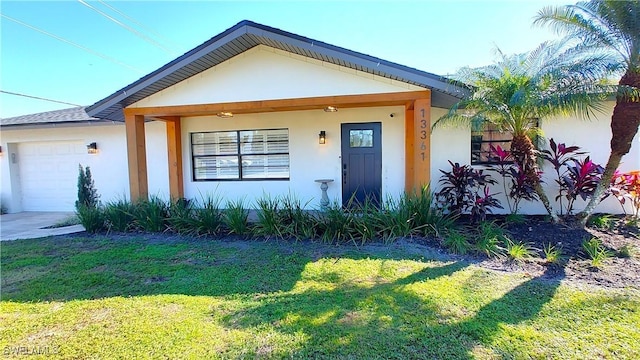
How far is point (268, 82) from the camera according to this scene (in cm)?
661

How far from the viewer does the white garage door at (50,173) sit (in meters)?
10.1

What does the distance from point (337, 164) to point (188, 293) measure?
5.59m

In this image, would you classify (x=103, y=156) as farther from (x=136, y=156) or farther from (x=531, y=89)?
(x=531, y=89)

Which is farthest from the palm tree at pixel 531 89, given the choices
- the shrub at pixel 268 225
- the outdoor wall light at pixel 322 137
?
the shrub at pixel 268 225

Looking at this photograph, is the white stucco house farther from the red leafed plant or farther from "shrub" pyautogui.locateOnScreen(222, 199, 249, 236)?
"shrub" pyautogui.locateOnScreen(222, 199, 249, 236)

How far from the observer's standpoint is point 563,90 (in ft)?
16.9

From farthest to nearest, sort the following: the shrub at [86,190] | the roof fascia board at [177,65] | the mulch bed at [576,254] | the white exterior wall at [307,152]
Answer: the shrub at [86,190] < the white exterior wall at [307,152] < the roof fascia board at [177,65] < the mulch bed at [576,254]

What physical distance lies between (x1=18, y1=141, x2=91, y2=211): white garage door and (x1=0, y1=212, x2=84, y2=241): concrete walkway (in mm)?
472

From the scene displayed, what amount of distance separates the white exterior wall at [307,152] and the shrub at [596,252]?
4021 millimetres

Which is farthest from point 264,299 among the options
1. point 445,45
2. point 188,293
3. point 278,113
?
point 445,45

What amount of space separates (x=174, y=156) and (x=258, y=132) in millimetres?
2726

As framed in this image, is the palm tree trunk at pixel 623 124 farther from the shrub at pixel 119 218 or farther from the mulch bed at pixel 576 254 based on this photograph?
the shrub at pixel 119 218

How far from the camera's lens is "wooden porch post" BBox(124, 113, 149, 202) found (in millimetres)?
7324

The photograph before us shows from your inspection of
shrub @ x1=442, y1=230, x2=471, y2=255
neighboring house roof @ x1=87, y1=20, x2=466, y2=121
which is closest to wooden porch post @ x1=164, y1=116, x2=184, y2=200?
neighboring house roof @ x1=87, y1=20, x2=466, y2=121
